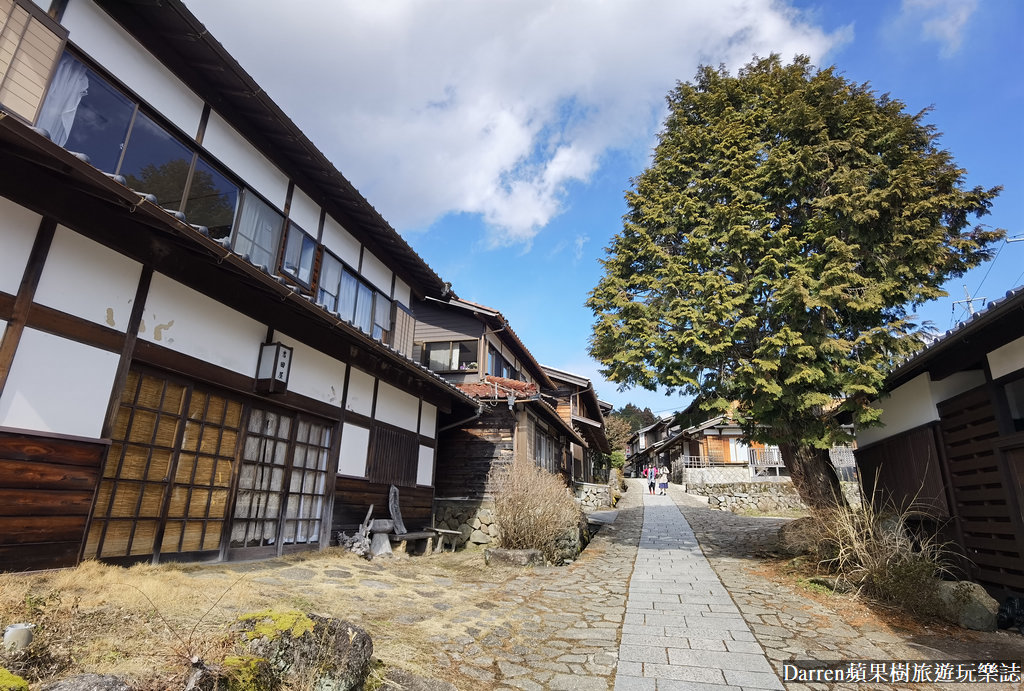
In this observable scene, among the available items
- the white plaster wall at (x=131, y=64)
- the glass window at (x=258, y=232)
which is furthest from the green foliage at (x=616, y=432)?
the white plaster wall at (x=131, y=64)

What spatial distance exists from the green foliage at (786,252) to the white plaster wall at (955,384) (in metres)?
0.79

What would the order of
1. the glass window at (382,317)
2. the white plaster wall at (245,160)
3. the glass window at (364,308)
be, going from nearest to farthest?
the white plaster wall at (245,160) < the glass window at (364,308) < the glass window at (382,317)

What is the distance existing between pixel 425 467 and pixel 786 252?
9158mm

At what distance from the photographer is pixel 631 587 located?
26.6 ft

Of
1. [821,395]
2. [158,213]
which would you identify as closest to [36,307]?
[158,213]

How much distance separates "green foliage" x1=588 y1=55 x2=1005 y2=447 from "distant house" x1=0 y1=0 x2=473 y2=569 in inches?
223

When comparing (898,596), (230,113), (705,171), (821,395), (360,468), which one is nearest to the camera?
(898,596)

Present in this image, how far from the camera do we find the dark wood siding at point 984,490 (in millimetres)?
6289

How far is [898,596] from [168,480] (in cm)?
926

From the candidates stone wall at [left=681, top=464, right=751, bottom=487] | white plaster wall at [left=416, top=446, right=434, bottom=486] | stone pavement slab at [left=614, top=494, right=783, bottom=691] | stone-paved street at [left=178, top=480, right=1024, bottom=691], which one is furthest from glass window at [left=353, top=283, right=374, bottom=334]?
stone wall at [left=681, top=464, right=751, bottom=487]

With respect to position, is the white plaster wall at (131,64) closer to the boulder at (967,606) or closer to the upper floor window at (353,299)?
the upper floor window at (353,299)

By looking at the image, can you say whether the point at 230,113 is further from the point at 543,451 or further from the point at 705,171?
the point at 543,451

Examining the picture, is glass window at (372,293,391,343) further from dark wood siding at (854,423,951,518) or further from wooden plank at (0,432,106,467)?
dark wood siding at (854,423,951,518)

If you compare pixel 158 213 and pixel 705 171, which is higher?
pixel 705 171
